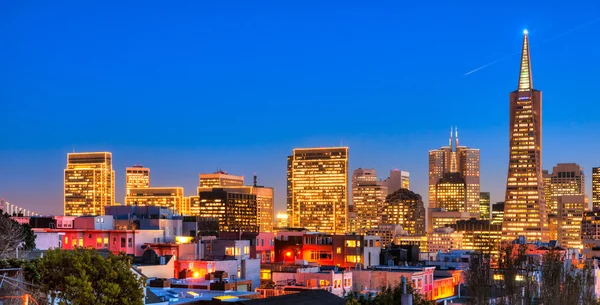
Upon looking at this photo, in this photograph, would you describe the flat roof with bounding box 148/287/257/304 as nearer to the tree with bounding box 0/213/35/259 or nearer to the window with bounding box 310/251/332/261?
the tree with bounding box 0/213/35/259

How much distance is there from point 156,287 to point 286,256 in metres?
58.6

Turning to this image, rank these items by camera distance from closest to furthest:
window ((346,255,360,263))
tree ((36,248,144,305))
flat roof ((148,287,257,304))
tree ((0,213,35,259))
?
tree ((36,248,144,305)), flat roof ((148,287,257,304)), tree ((0,213,35,259)), window ((346,255,360,263))

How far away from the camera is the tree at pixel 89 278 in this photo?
3641 centimetres

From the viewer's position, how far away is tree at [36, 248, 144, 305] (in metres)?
36.4

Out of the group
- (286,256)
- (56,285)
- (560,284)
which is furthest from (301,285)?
(56,285)

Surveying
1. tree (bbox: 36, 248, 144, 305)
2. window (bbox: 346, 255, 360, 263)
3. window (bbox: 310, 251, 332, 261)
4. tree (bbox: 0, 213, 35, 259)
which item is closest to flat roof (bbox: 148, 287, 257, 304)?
tree (bbox: 0, 213, 35, 259)

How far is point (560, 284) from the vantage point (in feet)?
192

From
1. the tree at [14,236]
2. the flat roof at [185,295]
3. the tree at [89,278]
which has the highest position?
the tree at [14,236]

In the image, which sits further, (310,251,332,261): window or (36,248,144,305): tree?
(310,251,332,261): window

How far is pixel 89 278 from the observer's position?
37.2m

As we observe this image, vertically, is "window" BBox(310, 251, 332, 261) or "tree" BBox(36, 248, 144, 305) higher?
"tree" BBox(36, 248, 144, 305)

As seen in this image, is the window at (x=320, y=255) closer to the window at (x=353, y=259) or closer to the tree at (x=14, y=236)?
the window at (x=353, y=259)

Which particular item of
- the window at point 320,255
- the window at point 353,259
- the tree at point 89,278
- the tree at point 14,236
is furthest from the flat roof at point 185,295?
the window at point 320,255

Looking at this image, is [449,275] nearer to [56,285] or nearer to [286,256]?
[286,256]
